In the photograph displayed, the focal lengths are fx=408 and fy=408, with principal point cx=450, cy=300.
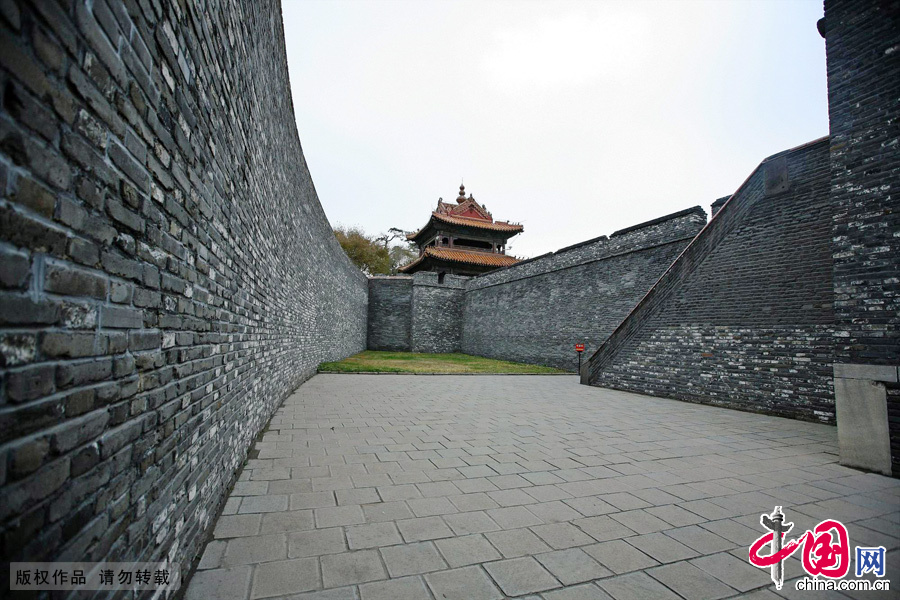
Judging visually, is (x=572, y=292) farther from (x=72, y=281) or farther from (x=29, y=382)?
(x=29, y=382)

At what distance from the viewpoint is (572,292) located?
14352 millimetres

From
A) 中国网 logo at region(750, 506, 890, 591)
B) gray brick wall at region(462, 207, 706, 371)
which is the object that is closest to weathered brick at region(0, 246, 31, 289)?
中国网 logo at region(750, 506, 890, 591)

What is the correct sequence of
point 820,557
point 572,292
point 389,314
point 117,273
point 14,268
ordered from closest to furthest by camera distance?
1. point 14,268
2. point 117,273
3. point 820,557
4. point 572,292
5. point 389,314

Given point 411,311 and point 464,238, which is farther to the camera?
point 464,238

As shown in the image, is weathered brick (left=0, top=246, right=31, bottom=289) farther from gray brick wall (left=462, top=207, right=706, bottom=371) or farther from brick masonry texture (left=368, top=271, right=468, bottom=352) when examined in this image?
brick masonry texture (left=368, top=271, right=468, bottom=352)

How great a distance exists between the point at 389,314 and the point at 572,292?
37.5ft

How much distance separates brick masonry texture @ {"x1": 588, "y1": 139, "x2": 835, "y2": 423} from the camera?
6.18 metres

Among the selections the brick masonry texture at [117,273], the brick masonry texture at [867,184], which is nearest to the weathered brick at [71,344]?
the brick masonry texture at [117,273]

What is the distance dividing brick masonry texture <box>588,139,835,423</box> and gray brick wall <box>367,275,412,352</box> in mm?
15594

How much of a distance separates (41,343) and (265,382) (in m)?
3.94

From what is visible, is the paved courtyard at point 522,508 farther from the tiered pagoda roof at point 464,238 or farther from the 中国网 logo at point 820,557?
the tiered pagoda roof at point 464,238

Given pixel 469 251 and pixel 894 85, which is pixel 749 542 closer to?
pixel 894 85

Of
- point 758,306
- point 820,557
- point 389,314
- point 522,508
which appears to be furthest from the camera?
point 389,314

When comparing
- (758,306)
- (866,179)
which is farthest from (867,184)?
(758,306)
